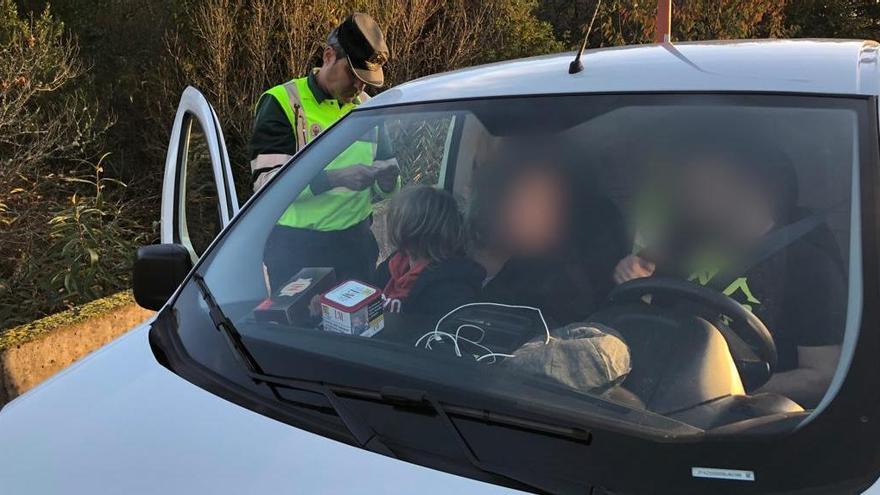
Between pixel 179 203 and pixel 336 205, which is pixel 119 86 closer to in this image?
pixel 179 203

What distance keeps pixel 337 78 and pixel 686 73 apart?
1.82 metres

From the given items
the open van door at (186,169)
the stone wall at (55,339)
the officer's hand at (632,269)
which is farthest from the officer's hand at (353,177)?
the stone wall at (55,339)

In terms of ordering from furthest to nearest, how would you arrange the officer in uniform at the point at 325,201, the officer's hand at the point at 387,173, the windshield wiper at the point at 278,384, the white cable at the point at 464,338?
1. the officer's hand at the point at 387,173
2. the officer in uniform at the point at 325,201
3. the white cable at the point at 464,338
4. the windshield wiper at the point at 278,384

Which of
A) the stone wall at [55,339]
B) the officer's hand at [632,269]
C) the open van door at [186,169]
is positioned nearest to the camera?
the officer's hand at [632,269]

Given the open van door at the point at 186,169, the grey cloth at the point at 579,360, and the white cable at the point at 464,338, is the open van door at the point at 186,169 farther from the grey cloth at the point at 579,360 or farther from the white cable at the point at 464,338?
the grey cloth at the point at 579,360

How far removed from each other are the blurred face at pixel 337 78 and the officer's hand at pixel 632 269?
A: 184 centimetres

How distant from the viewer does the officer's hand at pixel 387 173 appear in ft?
7.82

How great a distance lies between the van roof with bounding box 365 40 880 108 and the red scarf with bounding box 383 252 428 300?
0.47 meters

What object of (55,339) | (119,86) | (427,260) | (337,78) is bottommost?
(55,339)

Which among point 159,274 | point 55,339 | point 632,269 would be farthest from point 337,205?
point 55,339

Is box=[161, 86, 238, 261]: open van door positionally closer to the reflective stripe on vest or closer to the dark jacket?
the reflective stripe on vest

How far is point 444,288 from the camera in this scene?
1861mm

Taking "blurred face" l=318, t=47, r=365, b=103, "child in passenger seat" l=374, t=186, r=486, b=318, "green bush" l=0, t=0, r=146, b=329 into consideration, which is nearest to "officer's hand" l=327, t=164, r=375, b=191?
"child in passenger seat" l=374, t=186, r=486, b=318

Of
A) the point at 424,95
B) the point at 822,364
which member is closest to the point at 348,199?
the point at 424,95
